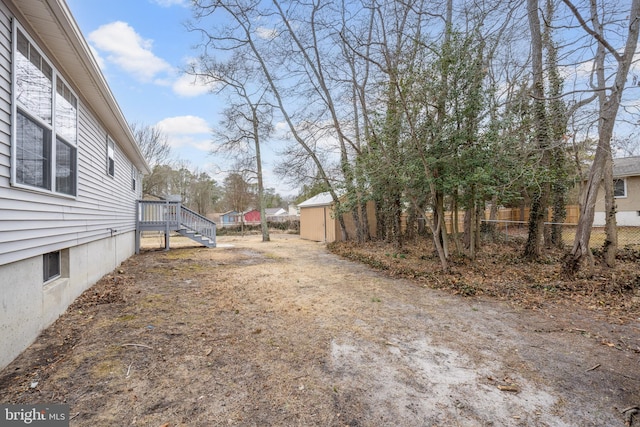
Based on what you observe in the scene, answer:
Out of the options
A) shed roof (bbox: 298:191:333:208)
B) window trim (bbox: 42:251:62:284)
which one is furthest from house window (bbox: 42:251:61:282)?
shed roof (bbox: 298:191:333:208)

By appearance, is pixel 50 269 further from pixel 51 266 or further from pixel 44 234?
pixel 44 234

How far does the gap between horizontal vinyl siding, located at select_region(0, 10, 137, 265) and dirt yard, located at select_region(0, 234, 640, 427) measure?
1.05 m

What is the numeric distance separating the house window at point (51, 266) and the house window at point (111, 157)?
3.34m

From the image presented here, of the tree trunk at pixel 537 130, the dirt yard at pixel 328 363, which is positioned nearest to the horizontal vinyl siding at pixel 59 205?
the dirt yard at pixel 328 363

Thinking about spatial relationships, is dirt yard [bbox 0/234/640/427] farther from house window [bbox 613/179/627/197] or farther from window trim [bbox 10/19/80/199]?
house window [bbox 613/179/627/197]

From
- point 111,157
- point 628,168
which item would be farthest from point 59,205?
point 628,168

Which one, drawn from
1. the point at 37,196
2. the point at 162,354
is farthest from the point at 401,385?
the point at 37,196

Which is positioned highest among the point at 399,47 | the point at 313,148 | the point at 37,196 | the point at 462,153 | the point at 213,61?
the point at 213,61

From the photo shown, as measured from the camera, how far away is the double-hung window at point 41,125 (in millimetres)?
3056

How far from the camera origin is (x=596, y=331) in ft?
12.0

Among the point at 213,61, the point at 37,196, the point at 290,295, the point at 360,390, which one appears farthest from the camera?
the point at 213,61

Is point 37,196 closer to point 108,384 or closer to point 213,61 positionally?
point 108,384

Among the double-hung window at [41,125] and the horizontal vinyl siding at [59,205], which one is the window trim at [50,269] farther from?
the double-hung window at [41,125]

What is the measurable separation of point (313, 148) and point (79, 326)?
11.1m
